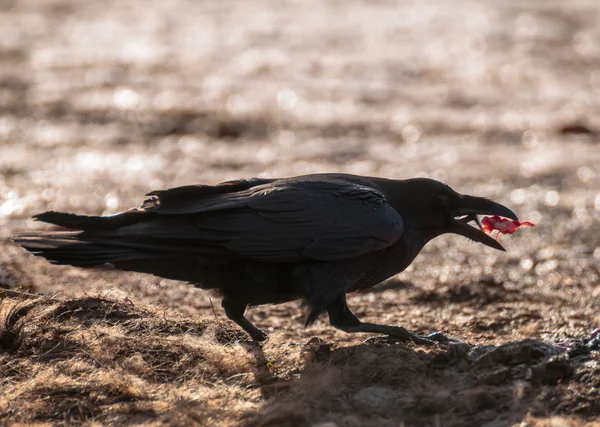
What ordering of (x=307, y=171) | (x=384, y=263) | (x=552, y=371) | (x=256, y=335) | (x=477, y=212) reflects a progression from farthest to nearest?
(x=307, y=171) < (x=477, y=212) < (x=256, y=335) < (x=384, y=263) < (x=552, y=371)

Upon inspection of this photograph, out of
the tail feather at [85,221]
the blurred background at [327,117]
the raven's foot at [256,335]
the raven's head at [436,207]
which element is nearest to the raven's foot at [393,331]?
the raven's foot at [256,335]

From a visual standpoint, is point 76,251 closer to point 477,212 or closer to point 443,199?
point 443,199

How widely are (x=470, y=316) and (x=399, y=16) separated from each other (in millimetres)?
13670

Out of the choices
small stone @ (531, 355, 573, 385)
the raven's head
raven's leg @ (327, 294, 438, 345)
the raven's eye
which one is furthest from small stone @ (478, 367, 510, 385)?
the raven's eye

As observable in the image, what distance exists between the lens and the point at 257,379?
13.2 ft

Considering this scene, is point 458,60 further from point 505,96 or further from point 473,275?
point 473,275

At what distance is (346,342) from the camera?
15.6ft

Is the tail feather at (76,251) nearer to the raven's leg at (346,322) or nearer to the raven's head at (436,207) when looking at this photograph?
the raven's leg at (346,322)

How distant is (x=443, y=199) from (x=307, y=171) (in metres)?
4.38

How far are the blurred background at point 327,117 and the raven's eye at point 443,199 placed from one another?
0.86m

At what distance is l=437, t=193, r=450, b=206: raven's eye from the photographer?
4.75 metres

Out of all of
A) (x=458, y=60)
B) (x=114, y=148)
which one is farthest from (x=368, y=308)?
(x=458, y=60)

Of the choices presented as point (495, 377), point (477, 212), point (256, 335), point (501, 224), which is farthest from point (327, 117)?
point (495, 377)

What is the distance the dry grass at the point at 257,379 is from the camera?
365 centimetres
